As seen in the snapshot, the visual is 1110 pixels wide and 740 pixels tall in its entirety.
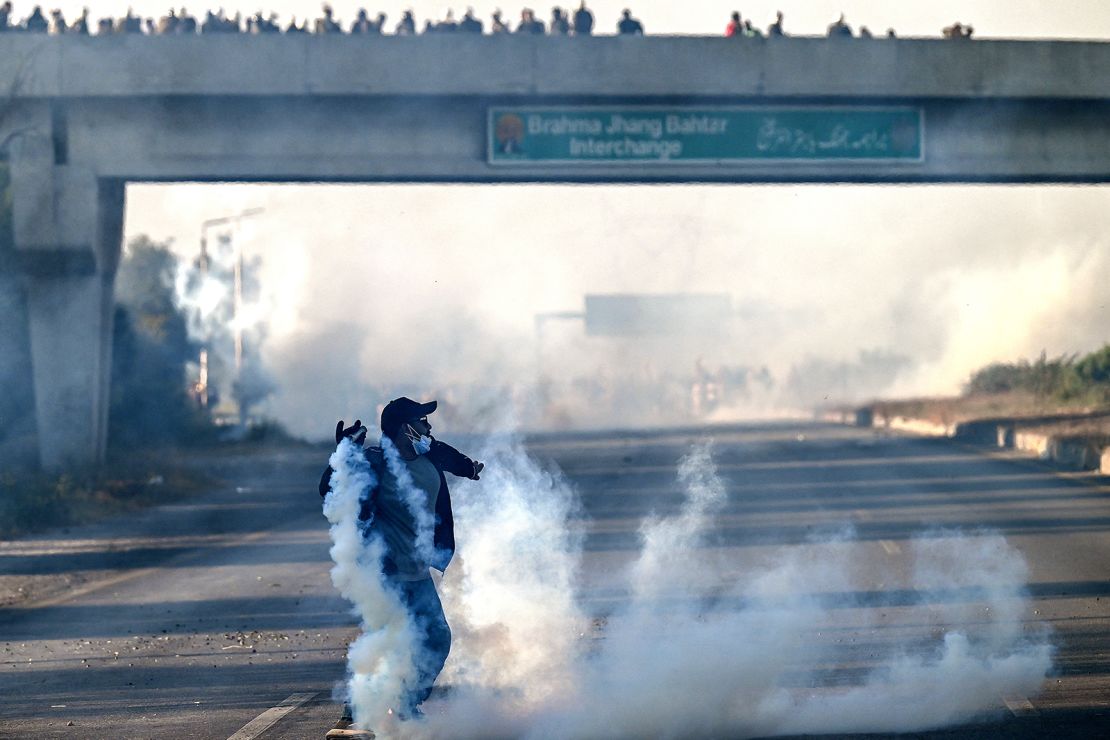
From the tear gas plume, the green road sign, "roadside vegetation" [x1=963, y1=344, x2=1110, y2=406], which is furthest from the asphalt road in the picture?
"roadside vegetation" [x1=963, y1=344, x2=1110, y2=406]

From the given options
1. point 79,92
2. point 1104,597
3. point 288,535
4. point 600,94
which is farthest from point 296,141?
point 1104,597

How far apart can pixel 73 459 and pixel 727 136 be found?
43.6ft

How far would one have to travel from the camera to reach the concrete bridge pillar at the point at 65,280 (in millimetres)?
25359

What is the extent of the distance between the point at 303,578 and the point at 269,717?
27.2 ft

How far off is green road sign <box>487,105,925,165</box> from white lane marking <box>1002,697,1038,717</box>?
1783 cm

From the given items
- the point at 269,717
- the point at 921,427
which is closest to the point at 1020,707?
the point at 269,717

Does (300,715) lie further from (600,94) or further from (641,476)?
(641,476)

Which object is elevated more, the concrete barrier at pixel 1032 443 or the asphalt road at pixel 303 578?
the concrete barrier at pixel 1032 443

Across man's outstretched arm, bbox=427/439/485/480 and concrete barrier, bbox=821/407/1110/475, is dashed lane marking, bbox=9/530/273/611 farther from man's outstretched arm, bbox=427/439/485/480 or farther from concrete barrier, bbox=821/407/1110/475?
concrete barrier, bbox=821/407/1110/475

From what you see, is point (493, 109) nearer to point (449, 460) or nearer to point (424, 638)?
point (449, 460)

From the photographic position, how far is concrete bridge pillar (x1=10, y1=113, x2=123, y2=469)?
25.4 meters

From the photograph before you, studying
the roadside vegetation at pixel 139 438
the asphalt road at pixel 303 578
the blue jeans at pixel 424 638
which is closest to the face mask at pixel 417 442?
the blue jeans at pixel 424 638

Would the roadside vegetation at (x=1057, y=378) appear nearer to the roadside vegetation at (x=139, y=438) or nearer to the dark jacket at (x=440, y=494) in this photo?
the roadside vegetation at (x=139, y=438)

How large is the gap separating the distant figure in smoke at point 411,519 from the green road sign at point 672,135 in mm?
18145
